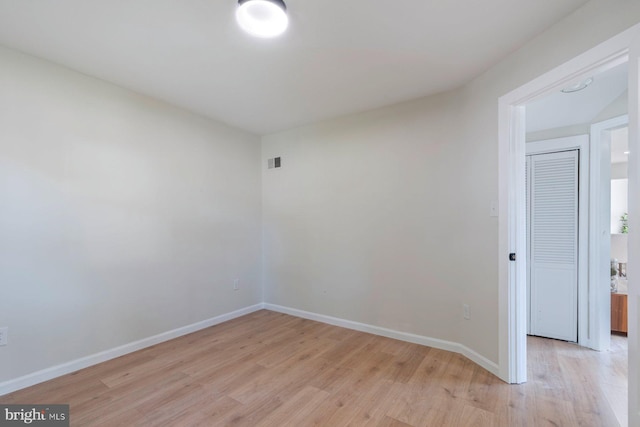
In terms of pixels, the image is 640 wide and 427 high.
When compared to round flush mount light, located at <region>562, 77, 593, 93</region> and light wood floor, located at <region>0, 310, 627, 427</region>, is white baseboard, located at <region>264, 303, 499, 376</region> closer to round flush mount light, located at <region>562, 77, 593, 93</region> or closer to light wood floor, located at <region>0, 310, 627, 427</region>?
light wood floor, located at <region>0, 310, 627, 427</region>

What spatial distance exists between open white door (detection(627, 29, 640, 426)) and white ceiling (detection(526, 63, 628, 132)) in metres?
0.69

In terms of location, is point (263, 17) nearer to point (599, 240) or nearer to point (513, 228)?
point (513, 228)

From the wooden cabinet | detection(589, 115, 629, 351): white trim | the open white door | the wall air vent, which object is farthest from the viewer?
the wall air vent

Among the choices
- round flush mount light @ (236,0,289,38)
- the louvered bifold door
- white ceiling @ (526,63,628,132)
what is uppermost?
round flush mount light @ (236,0,289,38)

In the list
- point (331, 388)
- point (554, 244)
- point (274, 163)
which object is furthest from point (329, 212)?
point (554, 244)

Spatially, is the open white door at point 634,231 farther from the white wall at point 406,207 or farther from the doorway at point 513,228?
the doorway at point 513,228

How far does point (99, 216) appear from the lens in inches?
93.6

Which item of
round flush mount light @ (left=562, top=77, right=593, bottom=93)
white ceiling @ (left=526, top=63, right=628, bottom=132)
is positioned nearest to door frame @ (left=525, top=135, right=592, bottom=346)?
white ceiling @ (left=526, top=63, right=628, bottom=132)

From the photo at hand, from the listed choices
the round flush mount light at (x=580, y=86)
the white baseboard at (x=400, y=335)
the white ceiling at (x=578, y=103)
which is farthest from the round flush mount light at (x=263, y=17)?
the white baseboard at (x=400, y=335)

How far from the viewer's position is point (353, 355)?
2506 millimetres

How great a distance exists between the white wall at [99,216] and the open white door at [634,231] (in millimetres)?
3372

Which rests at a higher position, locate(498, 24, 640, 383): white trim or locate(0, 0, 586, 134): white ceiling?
locate(0, 0, 586, 134): white ceiling

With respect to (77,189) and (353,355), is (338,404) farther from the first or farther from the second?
(77,189)

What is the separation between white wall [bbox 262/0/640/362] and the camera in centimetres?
217
